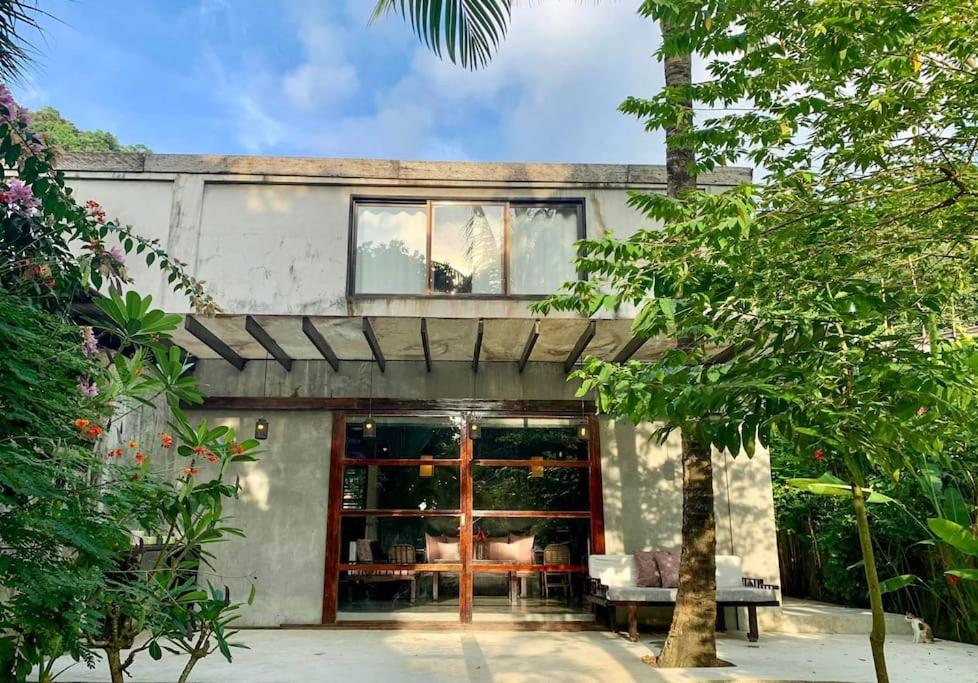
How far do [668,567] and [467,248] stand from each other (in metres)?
4.00

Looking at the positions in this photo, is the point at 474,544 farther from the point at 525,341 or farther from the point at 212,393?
the point at 212,393

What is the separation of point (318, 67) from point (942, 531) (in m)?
22.8

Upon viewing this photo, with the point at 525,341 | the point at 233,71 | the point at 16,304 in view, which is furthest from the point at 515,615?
the point at 233,71

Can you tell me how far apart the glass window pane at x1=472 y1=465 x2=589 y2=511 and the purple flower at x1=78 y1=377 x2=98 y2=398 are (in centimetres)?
497

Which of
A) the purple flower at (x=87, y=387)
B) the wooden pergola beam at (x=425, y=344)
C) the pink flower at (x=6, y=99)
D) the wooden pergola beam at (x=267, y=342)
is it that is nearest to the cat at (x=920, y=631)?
the wooden pergola beam at (x=425, y=344)

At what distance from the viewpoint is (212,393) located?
7398mm

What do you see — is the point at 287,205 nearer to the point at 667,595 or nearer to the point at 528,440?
the point at 528,440

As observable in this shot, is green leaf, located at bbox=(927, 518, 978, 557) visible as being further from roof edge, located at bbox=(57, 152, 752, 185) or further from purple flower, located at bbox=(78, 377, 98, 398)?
roof edge, located at bbox=(57, 152, 752, 185)

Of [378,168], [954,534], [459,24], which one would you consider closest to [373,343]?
[378,168]

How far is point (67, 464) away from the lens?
2.29 meters

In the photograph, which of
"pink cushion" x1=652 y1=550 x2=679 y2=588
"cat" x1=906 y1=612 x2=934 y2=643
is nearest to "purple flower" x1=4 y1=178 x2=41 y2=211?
"pink cushion" x1=652 y1=550 x2=679 y2=588

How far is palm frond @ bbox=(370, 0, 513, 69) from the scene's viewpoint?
14.3 ft

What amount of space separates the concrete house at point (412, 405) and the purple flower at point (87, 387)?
13.2ft

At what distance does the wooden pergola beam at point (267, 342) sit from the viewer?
233 inches
